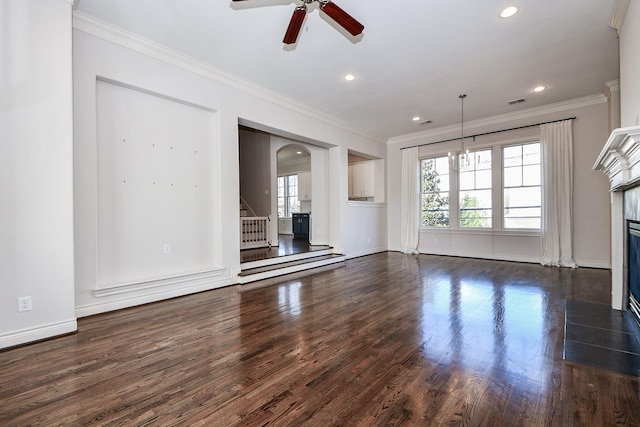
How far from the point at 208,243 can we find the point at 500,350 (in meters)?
3.70

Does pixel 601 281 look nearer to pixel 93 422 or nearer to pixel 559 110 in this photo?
pixel 559 110

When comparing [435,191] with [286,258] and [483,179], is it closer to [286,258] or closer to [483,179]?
[483,179]

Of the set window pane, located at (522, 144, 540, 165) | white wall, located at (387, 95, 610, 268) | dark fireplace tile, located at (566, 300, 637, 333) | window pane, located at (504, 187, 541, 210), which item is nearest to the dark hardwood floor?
dark fireplace tile, located at (566, 300, 637, 333)

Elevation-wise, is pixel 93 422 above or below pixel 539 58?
below

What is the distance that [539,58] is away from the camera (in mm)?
3885

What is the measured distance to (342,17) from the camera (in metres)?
2.48

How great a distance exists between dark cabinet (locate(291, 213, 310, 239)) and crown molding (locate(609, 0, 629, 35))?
312 inches

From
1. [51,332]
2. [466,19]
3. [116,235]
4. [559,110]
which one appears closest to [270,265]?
[116,235]

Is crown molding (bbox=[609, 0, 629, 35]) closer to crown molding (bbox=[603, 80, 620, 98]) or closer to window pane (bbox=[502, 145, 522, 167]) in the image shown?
crown molding (bbox=[603, 80, 620, 98])

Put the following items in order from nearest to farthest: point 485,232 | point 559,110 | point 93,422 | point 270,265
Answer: point 93,422 → point 270,265 → point 559,110 → point 485,232

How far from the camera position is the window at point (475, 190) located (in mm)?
6543

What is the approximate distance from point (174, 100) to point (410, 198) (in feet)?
18.9

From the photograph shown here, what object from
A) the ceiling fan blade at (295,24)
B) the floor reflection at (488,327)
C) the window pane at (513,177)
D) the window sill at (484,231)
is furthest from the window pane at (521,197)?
the ceiling fan blade at (295,24)

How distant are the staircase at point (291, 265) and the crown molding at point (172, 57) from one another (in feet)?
9.27
